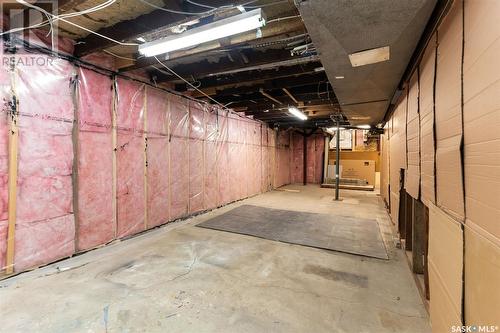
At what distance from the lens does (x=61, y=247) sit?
2607 millimetres

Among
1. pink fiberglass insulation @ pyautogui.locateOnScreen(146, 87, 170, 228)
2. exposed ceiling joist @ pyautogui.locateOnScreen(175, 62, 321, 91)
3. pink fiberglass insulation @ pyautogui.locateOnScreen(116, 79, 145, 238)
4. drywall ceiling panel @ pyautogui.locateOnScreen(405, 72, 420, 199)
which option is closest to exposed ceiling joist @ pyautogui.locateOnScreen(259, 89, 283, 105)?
exposed ceiling joist @ pyautogui.locateOnScreen(175, 62, 321, 91)

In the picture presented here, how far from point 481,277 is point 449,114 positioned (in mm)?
836

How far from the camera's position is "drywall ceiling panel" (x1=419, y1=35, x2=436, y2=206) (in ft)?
5.23

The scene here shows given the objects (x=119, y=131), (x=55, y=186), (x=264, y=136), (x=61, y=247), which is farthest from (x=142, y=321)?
(x=264, y=136)

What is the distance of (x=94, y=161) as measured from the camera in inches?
116

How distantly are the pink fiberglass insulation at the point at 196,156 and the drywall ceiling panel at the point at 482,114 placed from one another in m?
4.08

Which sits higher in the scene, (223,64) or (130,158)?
(223,64)

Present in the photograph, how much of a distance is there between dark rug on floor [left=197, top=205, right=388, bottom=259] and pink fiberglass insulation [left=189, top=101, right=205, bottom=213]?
580mm

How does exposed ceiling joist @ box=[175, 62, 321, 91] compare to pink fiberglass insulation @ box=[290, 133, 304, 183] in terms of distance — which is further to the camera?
pink fiberglass insulation @ box=[290, 133, 304, 183]

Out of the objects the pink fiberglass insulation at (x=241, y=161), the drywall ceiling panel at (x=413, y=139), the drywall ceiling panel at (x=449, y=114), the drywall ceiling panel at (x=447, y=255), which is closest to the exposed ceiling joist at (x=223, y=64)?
the drywall ceiling panel at (x=413, y=139)

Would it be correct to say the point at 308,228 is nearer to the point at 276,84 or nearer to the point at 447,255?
the point at 276,84

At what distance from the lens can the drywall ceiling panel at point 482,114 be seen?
813 mm

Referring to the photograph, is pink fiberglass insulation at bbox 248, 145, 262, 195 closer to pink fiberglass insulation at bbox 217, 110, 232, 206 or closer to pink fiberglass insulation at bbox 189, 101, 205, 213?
pink fiberglass insulation at bbox 217, 110, 232, 206

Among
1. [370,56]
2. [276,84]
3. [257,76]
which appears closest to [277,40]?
[370,56]
